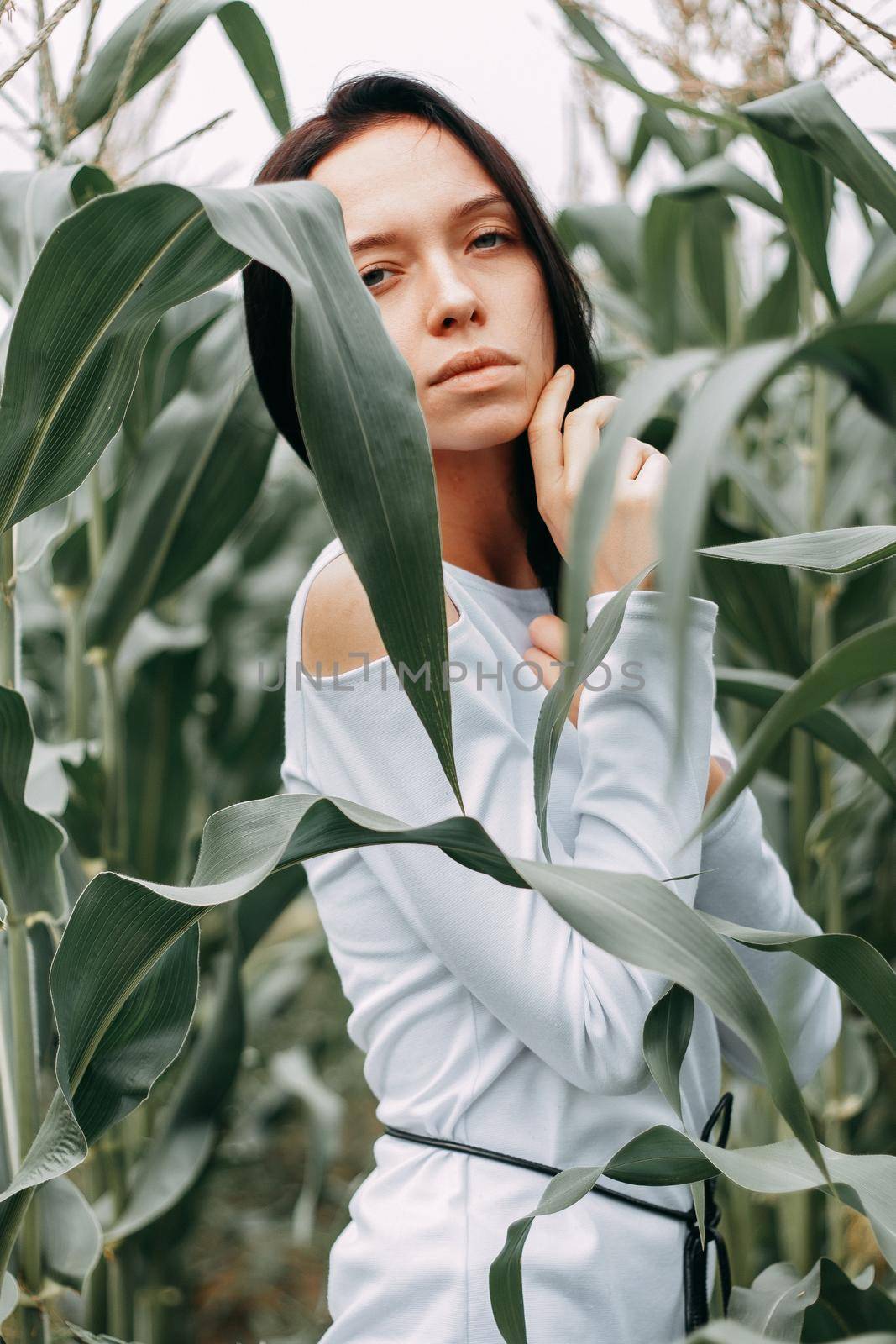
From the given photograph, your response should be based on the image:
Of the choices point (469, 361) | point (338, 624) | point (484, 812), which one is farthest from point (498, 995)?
point (469, 361)

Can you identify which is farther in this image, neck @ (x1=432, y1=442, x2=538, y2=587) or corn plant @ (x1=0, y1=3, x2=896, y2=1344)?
neck @ (x1=432, y1=442, x2=538, y2=587)

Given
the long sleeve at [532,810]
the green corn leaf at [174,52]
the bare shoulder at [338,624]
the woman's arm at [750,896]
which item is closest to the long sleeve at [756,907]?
the woman's arm at [750,896]

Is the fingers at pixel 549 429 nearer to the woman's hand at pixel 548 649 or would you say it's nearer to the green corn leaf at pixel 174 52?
the woman's hand at pixel 548 649

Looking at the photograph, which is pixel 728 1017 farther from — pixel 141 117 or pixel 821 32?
pixel 141 117

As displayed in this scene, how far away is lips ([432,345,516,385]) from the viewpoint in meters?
0.56

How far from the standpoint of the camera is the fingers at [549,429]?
573mm

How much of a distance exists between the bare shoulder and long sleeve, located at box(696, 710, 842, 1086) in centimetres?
20

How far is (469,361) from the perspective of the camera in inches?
22.3

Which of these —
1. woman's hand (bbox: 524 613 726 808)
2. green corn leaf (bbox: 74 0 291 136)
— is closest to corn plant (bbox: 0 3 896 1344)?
green corn leaf (bbox: 74 0 291 136)

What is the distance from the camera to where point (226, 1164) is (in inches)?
45.8

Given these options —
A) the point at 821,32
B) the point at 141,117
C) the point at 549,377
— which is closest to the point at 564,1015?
the point at 549,377

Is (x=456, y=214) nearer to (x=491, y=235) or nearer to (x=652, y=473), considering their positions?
(x=491, y=235)

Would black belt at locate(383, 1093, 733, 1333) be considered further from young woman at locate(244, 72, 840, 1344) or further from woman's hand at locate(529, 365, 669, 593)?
woman's hand at locate(529, 365, 669, 593)

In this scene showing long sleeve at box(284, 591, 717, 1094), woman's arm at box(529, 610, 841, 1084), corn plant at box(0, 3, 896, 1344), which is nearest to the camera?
corn plant at box(0, 3, 896, 1344)
